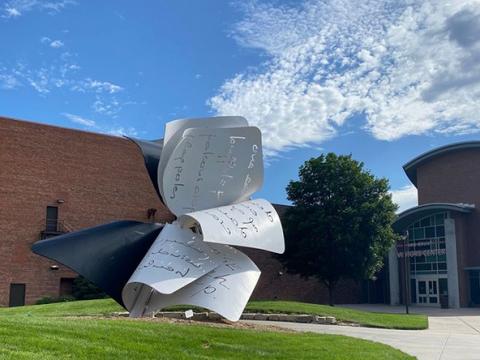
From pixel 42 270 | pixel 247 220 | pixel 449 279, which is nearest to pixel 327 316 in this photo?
pixel 247 220

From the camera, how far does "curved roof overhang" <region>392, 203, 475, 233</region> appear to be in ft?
137

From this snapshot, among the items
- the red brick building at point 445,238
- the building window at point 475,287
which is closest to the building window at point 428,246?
the red brick building at point 445,238

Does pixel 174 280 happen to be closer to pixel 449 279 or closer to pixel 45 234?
pixel 45 234

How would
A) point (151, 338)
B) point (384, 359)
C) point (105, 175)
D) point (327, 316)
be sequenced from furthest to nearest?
point (105, 175) → point (327, 316) → point (384, 359) → point (151, 338)

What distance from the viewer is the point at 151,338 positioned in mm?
9367

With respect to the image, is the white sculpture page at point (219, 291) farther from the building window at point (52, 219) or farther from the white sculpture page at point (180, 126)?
the building window at point (52, 219)

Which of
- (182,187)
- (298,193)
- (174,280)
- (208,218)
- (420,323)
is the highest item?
(298,193)

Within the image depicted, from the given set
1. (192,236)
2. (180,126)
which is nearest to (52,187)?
(180,126)

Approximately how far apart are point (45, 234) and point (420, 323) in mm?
21210

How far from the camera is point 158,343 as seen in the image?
29.6 feet

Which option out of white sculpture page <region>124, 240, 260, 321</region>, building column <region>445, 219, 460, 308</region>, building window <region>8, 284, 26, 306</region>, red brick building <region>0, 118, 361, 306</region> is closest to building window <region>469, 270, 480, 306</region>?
building column <region>445, 219, 460, 308</region>

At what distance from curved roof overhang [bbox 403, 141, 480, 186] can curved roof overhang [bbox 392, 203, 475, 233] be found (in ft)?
17.1

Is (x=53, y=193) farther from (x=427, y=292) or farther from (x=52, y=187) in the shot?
(x=427, y=292)

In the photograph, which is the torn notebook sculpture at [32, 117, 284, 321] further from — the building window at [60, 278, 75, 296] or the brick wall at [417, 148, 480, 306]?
the brick wall at [417, 148, 480, 306]
